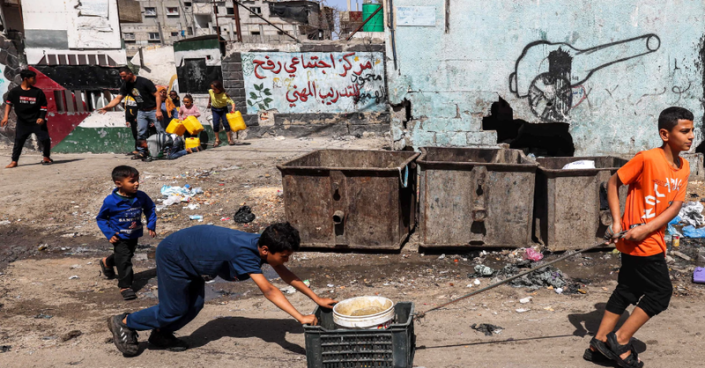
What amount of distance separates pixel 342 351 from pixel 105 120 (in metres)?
11.0

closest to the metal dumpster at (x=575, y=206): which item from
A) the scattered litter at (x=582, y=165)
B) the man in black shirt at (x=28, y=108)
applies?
the scattered litter at (x=582, y=165)

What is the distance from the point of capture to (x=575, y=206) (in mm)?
5457

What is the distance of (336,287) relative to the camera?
203 inches

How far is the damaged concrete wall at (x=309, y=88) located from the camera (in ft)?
41.9

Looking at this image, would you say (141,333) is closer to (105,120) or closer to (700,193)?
(700,193)

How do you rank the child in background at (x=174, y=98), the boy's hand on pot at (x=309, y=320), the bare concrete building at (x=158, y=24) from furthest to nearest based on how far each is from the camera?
the bare concrete building at (x=158, y=24) → the child in background at (x=174, y=98) → the boy's hand on pot at (x=309, y=320)

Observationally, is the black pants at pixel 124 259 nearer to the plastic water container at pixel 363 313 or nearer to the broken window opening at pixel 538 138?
the plastic water container at pixel 363 313

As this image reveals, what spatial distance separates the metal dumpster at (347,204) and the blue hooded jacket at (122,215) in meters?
1.51

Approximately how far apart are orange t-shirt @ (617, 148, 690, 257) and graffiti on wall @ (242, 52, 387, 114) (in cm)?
1025

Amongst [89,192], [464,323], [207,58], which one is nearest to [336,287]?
[464,323]

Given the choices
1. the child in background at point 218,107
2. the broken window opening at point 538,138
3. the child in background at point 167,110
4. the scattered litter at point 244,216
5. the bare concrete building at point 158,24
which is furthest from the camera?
the bare concrete building at point 158,24

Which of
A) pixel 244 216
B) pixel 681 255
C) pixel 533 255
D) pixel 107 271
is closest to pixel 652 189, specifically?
pixel 533 255

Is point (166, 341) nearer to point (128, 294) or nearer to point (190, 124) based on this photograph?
point (128, 294)

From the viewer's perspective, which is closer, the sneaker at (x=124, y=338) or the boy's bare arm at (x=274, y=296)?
the boy's bare arm at (x=274, y=296)
